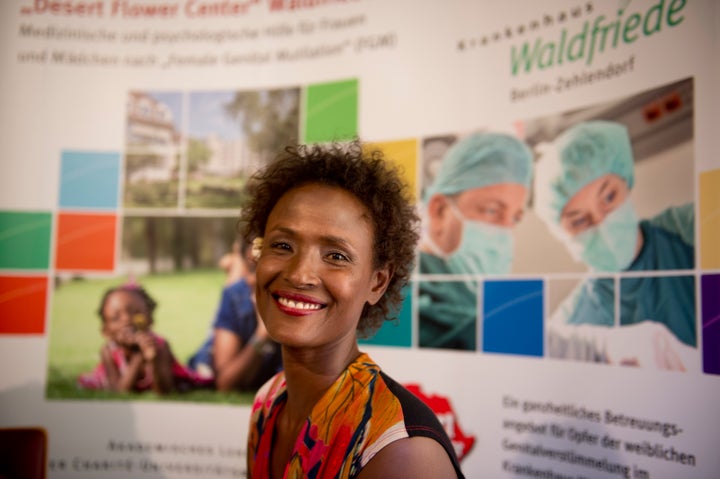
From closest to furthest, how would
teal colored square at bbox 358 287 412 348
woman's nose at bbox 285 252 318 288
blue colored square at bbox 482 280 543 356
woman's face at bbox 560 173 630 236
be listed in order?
woman's nose at bbox 285 252 318 288 → woman's face at bbox 560 173 630 236 → blue colored square at bbox 482 280 543 356 → teal colored square at bbox 358 287 412 348

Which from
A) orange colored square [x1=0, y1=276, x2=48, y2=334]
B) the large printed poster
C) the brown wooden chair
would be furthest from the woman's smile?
orange colored square [x1=0, y1=276, x2=48, y2=334]

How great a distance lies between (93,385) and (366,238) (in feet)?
7.83

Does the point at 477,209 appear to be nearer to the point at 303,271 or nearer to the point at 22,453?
the point at 303,271

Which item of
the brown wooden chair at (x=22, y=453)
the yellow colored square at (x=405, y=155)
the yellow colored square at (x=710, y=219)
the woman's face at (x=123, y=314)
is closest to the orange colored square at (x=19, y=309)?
the woman's face at (x=123, y=314)

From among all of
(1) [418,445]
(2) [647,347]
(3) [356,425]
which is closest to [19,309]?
(3) [356,425]

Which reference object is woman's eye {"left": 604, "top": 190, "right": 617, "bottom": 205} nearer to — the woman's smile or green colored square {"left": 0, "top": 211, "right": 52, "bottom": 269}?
the woman's smile

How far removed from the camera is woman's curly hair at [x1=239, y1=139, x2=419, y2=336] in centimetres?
155

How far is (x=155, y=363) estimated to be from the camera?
3.27 m

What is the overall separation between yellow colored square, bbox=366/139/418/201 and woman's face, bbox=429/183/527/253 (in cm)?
15

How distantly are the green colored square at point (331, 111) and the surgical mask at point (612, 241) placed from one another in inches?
51.1

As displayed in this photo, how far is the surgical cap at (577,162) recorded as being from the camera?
7.46 feet

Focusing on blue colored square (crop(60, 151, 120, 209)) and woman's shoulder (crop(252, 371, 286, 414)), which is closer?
woman's shoulder (crop(252, 371, 286, 414))

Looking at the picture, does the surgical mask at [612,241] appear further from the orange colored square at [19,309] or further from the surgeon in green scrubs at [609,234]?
the orange colored square at [19,309]

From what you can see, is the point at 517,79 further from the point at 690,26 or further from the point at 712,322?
the point at 712,322
